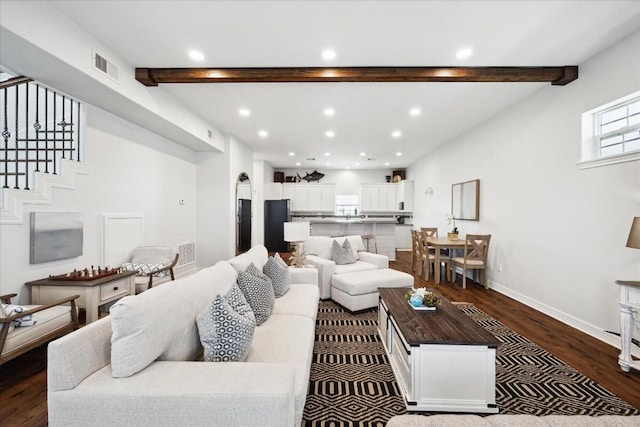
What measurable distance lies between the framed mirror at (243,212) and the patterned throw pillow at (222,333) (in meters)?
4.92

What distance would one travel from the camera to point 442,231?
6.96m

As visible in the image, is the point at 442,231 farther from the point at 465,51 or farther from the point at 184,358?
the point at 184,358

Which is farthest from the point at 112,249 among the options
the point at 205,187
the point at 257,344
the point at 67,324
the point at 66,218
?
the point at 257,344

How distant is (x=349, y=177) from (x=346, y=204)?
3.25ft

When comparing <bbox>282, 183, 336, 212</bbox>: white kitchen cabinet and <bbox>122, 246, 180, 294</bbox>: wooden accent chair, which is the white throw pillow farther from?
<bbox>282, 183, 336, 212</bbox>: white kitchen cabinet

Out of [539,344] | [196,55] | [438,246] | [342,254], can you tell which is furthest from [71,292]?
[438,246]

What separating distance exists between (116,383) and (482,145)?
5.77 m

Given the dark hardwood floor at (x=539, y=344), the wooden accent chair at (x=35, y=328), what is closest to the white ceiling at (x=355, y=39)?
the wooden accent chair at (x=35, y=328)

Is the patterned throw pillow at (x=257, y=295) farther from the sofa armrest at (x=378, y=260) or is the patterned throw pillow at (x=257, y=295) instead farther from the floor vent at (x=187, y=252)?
the floor vent at (x=187, y=252)

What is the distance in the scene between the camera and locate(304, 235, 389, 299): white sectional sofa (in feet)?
13.3

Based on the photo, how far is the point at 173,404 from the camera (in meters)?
1.14

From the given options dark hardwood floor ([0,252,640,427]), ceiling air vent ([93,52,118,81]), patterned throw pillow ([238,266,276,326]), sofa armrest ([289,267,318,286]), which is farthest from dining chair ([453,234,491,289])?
ceiling air vent ([93,52,118,81])

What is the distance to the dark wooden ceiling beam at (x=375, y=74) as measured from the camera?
3.26 metres

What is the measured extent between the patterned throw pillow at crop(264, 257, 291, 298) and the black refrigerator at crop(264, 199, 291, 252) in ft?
20.3
